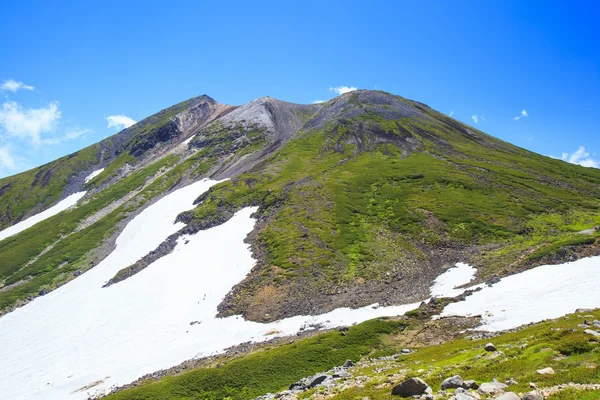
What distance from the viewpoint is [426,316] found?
116ft

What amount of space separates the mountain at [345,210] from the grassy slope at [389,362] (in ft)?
37.7

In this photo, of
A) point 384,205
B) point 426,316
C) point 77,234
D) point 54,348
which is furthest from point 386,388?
point 77,234

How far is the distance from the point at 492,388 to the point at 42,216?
177690mm

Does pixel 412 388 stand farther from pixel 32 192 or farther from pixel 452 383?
pixel 32 192

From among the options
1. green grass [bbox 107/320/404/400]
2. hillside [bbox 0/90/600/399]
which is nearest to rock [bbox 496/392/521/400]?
hillside [bbox 0/90/600/399]

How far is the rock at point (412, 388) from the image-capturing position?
15.5 metres

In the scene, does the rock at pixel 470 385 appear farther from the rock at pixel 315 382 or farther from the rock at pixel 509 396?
the rock at pixel 315 382

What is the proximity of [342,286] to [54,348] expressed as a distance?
41960 mm

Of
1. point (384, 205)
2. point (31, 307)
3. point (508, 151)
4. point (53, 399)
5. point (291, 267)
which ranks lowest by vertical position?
point (53, 399)

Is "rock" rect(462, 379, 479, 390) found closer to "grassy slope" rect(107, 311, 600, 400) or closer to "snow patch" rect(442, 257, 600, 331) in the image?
"grassy slope" rect(107, 311, 600, 400)

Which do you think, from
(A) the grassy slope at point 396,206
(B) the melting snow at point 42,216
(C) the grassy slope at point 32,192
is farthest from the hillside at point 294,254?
(C) the grassy slope at point 32,192

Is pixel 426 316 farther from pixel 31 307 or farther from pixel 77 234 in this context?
pixel 77 234

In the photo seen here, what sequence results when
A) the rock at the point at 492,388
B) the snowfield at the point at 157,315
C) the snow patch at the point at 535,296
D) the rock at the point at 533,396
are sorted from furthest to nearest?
the snowfield at the point at 157,315
the snow patch at the point at 535,296
the rock at the point at 492,388
the rock at the point at 533,396

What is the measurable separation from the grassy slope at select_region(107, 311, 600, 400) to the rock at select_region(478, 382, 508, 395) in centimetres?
64
